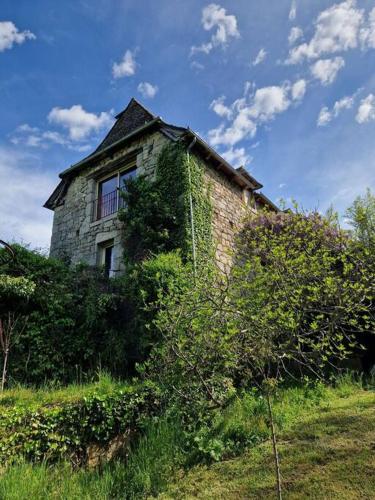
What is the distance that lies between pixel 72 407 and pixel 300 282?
3.74 metres

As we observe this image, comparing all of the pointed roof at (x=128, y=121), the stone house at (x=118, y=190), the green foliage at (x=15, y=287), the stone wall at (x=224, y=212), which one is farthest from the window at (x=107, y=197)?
the green foliage at (x=15, y=287)

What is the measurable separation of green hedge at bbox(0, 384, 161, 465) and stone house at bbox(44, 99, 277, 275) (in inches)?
174

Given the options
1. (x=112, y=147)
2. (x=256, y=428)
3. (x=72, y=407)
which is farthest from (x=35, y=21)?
(x=256, y=428)

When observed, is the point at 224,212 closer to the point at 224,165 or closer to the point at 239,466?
the point at 224,165

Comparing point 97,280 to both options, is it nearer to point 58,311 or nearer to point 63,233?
point 58,311

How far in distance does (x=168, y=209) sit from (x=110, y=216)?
8.17 feet

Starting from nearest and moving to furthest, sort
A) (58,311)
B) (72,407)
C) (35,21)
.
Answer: (72,407) → (35,21) → (58,311)

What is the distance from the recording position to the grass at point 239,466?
9.52ft

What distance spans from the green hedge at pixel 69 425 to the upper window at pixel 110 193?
6270 mm

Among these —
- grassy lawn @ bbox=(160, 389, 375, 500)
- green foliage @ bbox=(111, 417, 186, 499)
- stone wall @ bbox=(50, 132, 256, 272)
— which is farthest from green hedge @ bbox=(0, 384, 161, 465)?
stone wall @ bbox=(50, 132, 256, 272)

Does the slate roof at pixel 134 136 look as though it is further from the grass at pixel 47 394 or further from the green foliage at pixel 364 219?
the grass at pixel 47 394

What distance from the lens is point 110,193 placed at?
10.0 meters

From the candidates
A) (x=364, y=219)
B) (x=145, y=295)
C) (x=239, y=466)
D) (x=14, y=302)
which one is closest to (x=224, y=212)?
(x=364, y=219)

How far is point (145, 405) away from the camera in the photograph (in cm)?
440
